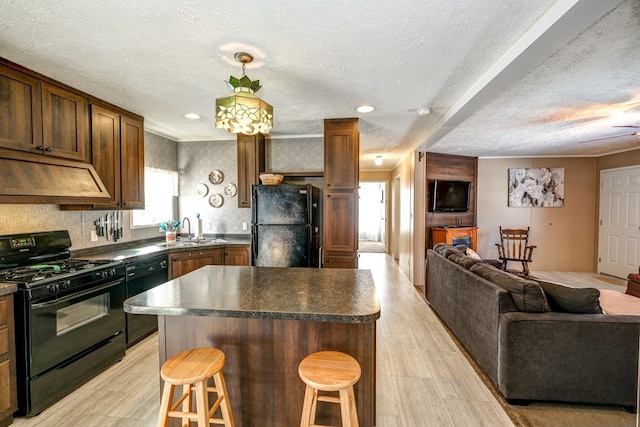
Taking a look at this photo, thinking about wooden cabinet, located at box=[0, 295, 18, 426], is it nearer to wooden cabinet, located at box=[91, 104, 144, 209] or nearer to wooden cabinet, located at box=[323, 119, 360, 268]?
wooden cabinet, located at box=[91, 104, 144, 209]

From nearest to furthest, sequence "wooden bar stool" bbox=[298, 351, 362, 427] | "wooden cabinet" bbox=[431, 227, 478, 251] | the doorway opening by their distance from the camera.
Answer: "wooden bar stool" bbox=[298, 351, 362, 427] → "wooden cabinet" bbox=[431, 227, 478, 251] → the doorway opening

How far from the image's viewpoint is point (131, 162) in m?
3.39

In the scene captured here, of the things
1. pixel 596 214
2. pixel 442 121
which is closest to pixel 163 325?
pixel 442 121

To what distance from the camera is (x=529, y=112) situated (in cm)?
338

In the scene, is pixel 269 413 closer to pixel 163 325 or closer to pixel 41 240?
pixel 163 325

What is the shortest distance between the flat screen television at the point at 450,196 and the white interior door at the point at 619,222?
2607 millimetres

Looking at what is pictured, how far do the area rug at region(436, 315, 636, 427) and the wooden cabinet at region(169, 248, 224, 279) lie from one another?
132 inches

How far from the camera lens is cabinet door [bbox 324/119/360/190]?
354 cm

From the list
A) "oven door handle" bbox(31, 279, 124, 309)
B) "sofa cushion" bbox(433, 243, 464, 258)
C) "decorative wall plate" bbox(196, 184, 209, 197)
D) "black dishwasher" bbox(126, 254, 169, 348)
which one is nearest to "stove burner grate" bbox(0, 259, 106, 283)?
"oven door handle" bbox(31, 279, 124, 309)

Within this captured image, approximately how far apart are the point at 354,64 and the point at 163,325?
86.2 inches

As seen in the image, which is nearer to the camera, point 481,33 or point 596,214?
point 481,33

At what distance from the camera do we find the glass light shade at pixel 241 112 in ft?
5.92

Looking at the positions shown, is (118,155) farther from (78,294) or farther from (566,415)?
(566,415)

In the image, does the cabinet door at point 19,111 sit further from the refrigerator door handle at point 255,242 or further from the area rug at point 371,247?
the area rug at point 371,247
